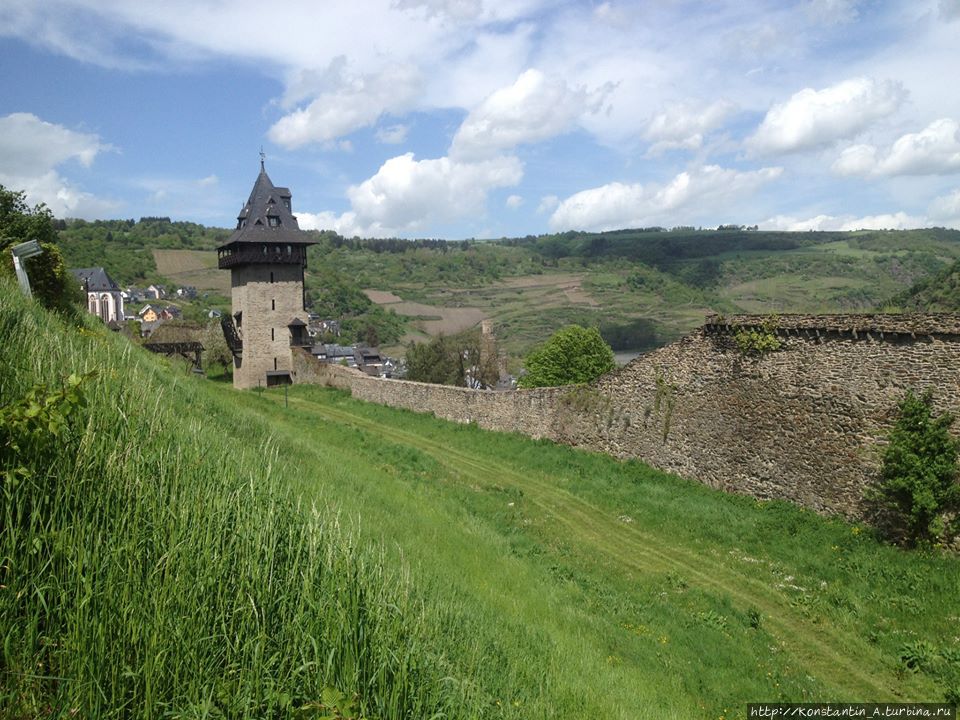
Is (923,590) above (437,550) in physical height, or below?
below

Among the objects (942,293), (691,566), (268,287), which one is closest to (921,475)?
(691,566)

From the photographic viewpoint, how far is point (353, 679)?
356 centimetres

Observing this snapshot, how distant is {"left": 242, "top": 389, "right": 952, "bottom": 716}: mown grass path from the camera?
8.43 meters

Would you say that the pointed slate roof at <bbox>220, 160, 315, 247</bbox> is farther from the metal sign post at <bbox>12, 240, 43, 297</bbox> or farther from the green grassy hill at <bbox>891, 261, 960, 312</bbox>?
the green grassy hill at <bbox>891, 261, 960, 312</bbox>

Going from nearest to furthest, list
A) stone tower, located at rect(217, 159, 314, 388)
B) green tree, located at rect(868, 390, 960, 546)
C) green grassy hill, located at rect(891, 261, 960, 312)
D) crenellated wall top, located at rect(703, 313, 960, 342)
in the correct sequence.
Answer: green tree, located at rect(868, 390, 960, 546) < crenellated wall top, located at rect(703, 313, 960, 342) < green grassy hill, located at rect(891, 261, 960, 312) < stone tower, located at rect(217, 159, 314, 388)

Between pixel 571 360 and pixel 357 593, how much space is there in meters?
35.8

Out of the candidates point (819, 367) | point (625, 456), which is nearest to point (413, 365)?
point (625, 456)

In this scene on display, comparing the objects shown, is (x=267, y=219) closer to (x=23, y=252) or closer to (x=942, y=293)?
(x=23, y=252)

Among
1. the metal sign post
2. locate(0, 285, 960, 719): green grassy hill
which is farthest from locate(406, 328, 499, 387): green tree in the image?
the metal sign post

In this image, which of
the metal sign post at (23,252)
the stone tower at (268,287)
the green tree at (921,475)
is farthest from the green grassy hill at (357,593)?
the stone tower at (268,287)

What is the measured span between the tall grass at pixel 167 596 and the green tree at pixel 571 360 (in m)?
34.5

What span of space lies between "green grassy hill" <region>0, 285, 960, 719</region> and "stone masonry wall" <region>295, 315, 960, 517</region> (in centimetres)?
163

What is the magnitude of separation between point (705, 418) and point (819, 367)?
3.34 metres

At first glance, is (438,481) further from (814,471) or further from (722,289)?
(722,289)
